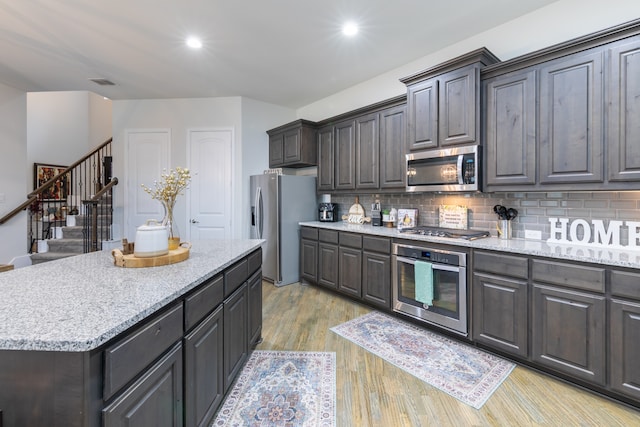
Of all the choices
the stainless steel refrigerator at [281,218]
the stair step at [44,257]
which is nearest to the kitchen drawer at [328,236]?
the stainless steel refrigerator at [281,218]

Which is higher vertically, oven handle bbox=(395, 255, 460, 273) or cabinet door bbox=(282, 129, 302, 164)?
cabinet door bbox=(282, 129, 302, 164)

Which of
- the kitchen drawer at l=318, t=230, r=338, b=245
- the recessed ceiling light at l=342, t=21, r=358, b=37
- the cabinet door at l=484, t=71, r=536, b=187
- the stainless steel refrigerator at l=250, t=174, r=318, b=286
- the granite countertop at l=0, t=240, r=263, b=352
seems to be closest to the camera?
the granite countertop at l=0, t=240, r=263, b=352

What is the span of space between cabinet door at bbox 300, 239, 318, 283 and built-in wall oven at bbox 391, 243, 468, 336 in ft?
4.27

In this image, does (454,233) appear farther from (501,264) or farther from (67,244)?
(67,244)

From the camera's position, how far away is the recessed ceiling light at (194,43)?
302 cm

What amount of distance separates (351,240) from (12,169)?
502cm

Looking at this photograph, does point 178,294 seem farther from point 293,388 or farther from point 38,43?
point 38,43

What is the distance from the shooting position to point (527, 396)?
6.39 feet

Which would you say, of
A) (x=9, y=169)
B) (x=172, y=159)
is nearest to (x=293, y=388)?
(x=172, y=159)

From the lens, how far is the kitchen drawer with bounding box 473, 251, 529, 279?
2.19 meters

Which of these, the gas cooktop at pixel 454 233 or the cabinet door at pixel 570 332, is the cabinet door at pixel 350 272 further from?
the cabinet door at pixel 570 332

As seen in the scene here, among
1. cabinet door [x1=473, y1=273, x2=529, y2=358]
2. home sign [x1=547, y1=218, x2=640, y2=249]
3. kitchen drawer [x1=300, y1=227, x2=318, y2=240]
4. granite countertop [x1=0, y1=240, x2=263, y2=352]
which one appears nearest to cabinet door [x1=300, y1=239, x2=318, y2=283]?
kitchen drawer [x1=300, y1=227, x2=318, y2=240]

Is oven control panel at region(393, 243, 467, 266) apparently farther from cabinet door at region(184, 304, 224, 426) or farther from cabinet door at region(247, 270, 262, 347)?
cabinet door at region(184, 304, 224, 426)

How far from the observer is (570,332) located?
1995mm
